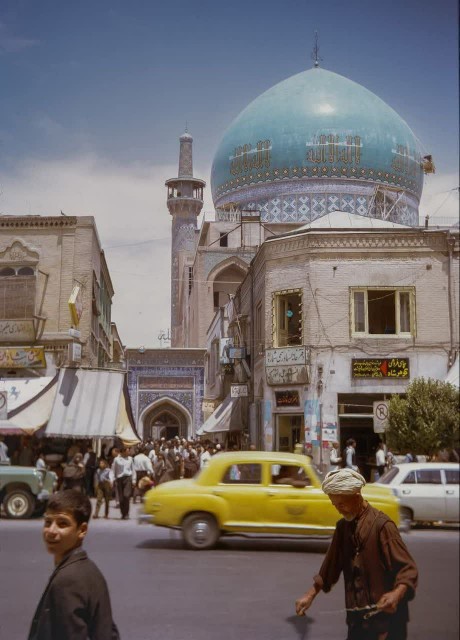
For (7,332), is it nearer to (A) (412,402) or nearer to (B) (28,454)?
(B) (28,454)

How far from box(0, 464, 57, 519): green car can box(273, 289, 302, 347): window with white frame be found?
1.05 m

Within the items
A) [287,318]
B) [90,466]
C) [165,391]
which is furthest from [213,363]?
[90,466]

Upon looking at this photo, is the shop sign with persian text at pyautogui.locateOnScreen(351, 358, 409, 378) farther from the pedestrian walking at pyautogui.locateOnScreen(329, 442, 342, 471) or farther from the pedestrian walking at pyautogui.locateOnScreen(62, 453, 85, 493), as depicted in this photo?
the pedestrian walking at pyautogui.locateOnScreen(62, 453, 85, 493)

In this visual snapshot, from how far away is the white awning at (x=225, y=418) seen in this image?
335 centimetres

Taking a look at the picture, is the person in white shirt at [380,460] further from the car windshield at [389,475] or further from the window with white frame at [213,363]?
the window with white frame at [213,363]

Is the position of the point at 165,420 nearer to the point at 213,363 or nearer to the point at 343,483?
the point at 213,363

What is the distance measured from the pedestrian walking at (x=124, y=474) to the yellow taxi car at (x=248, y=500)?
113 mm

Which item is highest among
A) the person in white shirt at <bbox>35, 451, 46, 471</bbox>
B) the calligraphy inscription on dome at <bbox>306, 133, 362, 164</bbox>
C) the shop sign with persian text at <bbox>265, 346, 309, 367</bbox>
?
the calligraphy inscription on dome at <bbox>306, 133, 362, 164</bbox>

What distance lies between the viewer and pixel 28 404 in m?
2.85

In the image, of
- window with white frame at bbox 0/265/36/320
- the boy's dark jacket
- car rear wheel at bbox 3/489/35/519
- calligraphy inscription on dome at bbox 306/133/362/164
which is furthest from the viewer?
calligraphy inscription on dome at bbox 306/133/362/164

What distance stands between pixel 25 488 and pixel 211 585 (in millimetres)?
1003

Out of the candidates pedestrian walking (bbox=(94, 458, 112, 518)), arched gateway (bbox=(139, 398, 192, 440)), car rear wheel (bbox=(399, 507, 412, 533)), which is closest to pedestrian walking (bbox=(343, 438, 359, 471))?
car rear wheel (bbox=(399, 507, 412, 533))

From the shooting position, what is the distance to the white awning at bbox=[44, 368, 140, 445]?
115 inches

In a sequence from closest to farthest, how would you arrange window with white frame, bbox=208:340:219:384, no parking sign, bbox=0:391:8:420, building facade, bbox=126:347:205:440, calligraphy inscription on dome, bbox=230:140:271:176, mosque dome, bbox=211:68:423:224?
no parking sign, bbox=0:391:8:420 < building facade, bbox=126:347:205:440 < window with white frame, bbox=208:340:219:384 < mosque dome, bbox=211:68:423:224 < calligraphy inscription on dome, bbox=230:140:271:176
